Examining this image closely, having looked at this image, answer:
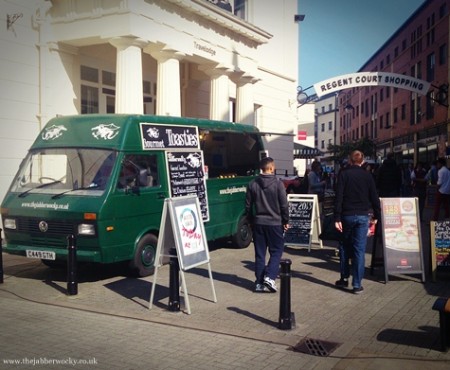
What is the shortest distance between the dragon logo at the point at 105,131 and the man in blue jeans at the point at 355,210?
370cm

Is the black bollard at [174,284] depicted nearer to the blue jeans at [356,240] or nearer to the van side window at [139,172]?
the van side window at [139,172]

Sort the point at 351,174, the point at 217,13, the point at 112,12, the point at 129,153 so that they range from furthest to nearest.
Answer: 1. the point at 217,13
2. the point at 112,12
3. the point at 129,153
4. the point at 351,174

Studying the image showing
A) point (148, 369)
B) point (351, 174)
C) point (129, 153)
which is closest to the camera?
point (148, 369)

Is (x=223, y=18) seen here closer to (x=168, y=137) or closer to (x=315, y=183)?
(x=315, y=183)

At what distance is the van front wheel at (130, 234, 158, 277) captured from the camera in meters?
8.02

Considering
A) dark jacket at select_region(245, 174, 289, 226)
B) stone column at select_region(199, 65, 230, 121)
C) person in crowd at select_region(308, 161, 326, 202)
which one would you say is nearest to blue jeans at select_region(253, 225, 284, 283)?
dark jacket at select_region(245, 174, 289, 226)

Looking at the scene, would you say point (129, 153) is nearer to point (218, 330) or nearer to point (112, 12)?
point (218, 330)

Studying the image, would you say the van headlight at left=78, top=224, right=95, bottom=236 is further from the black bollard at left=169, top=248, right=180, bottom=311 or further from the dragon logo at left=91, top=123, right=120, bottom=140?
the black bollard at left=169, top=248, right=180, bottom=311

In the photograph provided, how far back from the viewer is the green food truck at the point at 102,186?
296 inches

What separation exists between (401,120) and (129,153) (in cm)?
3970

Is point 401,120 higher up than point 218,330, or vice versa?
point 401,120

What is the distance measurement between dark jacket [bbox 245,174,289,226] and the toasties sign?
2.37 metres

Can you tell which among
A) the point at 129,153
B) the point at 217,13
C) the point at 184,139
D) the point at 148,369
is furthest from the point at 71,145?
the point at 217,13

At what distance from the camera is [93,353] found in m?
4.85
